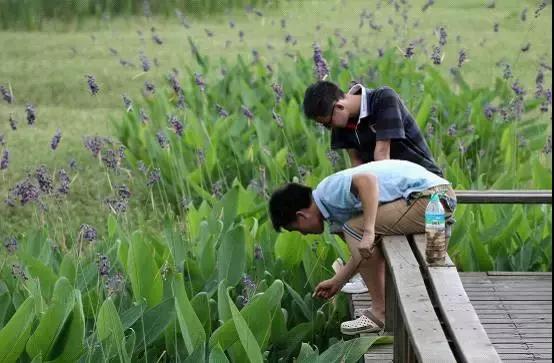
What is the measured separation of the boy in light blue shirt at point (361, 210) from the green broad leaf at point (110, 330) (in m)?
0.87

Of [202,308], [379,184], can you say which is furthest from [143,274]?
[379,184]

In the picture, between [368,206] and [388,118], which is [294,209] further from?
[388,118]

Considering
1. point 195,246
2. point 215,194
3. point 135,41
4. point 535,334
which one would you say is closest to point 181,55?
point 135,41

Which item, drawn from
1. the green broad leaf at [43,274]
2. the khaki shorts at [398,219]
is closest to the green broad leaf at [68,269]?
the green broad leaf at [43,274]

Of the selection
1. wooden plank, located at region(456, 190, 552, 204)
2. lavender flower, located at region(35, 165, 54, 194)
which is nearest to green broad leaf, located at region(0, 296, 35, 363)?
lavender flower, located at region(35, 165, 54, 194)

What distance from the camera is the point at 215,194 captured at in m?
5.63

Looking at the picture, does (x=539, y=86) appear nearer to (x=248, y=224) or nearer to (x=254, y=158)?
(x=254, y=158)

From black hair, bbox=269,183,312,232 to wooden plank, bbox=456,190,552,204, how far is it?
32.5 inches

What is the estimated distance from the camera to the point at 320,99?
4.42 meters

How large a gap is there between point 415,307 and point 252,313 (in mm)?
662

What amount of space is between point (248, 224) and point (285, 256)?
51 centimetres

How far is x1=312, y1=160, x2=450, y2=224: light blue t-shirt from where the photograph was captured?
4148 millimetres

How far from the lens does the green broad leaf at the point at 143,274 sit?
404 centimetres

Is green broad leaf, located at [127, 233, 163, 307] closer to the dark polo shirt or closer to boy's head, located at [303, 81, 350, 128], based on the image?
boy's head, located at [303, 81, 350, 128]
